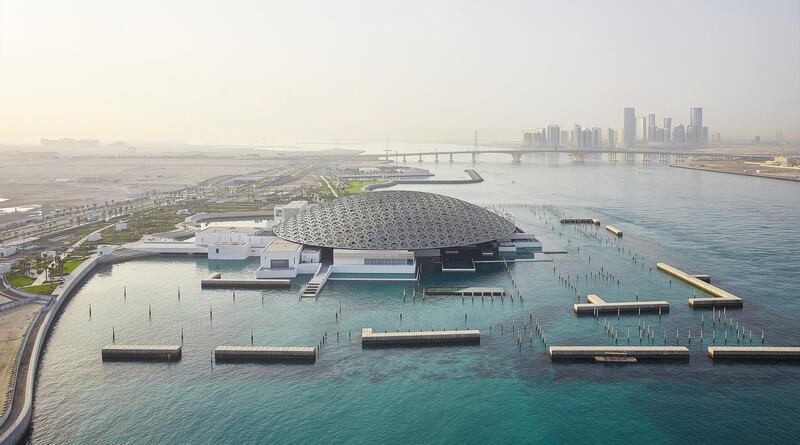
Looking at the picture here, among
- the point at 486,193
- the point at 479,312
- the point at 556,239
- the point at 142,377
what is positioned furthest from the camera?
the point at 486,193

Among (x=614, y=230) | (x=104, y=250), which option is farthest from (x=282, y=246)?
(x=614, y=230)

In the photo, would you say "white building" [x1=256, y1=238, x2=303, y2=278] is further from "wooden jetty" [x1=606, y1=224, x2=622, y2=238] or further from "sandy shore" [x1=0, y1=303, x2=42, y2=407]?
"wooden jetty" [x1=606, y1=224, x2=622, y2=238]

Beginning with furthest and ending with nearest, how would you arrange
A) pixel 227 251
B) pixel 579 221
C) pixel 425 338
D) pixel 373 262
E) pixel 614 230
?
pixel 579 221 < pixel 614 230 < pixel 227 251 < pixel 373 262 < pixel 425 338

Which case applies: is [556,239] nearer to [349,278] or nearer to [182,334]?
[349,278]

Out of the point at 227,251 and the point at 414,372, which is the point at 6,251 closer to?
the point at 227,251

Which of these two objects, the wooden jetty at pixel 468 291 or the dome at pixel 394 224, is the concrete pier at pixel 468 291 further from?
the dome at pixel 394 224

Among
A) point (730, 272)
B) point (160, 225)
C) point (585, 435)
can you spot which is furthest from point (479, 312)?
point (160, 225)
